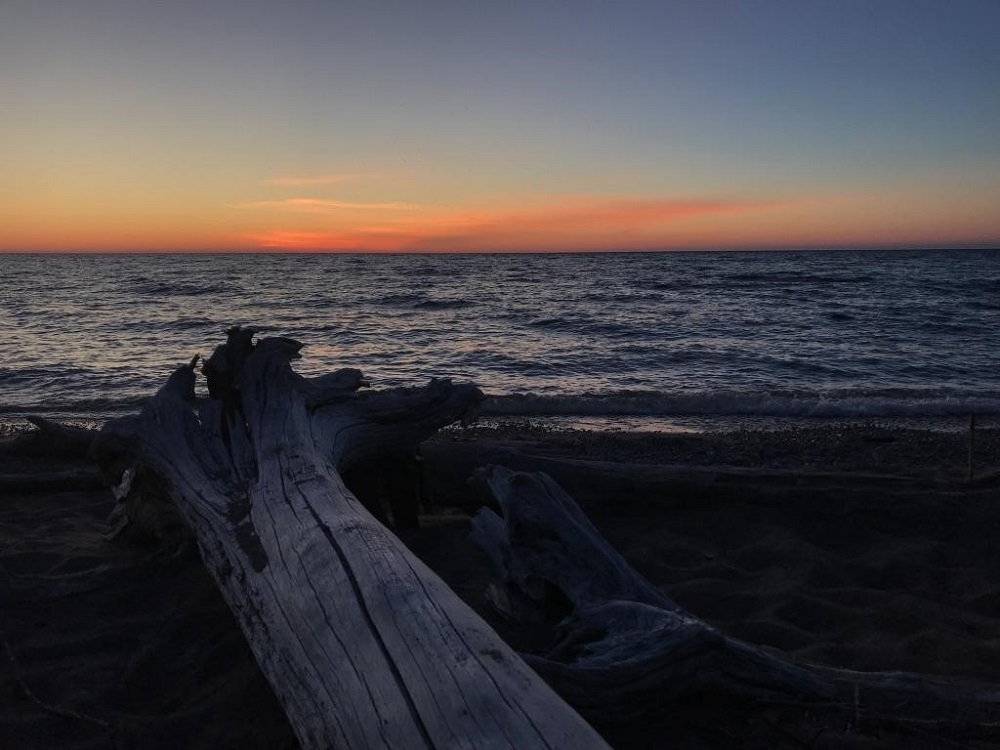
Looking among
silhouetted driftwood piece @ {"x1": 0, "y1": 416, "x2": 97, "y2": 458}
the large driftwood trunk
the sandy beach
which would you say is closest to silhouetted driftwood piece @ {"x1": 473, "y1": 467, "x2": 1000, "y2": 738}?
the sandy beach

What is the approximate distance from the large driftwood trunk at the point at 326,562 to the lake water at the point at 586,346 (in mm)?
6356

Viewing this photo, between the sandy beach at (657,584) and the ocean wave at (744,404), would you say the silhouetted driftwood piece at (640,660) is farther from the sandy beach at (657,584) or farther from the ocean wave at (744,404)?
the ocean wave at (744,404)

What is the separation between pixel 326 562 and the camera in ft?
7.79

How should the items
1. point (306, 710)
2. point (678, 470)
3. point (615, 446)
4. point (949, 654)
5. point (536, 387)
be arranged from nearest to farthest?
1. point (306, 710)
2. point (949, 654)
3. point (678, 470)
4. point (615, 446)
5. point (536, 387)

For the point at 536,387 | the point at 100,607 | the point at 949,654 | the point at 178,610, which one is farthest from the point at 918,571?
the point at 536,387

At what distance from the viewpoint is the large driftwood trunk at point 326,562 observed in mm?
1619

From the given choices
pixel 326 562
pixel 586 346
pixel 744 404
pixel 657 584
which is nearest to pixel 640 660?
pixel 326 562

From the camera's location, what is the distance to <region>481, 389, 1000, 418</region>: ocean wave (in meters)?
10.3

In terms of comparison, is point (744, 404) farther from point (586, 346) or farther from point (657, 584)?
point (657, 584)

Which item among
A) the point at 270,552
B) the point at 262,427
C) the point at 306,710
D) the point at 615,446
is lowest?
the point at 615,446

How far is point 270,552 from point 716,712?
175 cm

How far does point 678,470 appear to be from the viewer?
494 cm

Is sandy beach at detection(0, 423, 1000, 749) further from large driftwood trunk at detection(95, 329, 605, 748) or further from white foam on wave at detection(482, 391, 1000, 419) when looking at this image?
white foam on wave at detection(482, 391, 1000, 419)

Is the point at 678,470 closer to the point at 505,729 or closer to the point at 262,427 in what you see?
the point at 262,427
